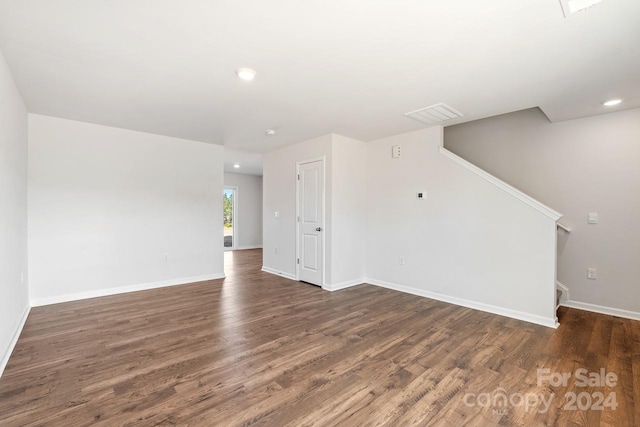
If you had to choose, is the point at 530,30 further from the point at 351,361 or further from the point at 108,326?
the point at 108,326

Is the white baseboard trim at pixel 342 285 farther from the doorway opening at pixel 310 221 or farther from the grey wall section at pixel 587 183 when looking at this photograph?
the grey wall section at pixel 587 183

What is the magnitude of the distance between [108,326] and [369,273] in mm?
3687

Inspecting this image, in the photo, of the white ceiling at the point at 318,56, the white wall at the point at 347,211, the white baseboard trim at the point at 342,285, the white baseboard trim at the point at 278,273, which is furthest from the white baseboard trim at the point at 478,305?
the white ceiling at the point at 318,56

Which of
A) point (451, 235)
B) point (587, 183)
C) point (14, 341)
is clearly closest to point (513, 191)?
point (451, 235)

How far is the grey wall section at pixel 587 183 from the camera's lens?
341cm

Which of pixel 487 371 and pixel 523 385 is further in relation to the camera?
pixel 487 371

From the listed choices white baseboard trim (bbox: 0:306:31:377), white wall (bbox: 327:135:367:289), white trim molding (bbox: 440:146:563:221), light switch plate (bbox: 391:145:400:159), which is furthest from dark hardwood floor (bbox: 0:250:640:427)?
light switch plate (bbox: 391:145:400:159)

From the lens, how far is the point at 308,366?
2.30 m

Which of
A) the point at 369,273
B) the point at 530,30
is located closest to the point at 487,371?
the point at 530,30

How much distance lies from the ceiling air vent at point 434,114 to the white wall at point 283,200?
59.5 inches

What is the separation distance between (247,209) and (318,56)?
7.85 meters

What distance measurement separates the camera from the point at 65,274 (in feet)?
13.0

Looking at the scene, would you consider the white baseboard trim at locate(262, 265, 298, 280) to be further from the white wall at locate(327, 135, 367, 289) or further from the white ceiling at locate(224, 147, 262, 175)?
the white ceiling at locate(224, 147, 262, 175)

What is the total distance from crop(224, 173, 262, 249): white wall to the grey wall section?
734 cm
